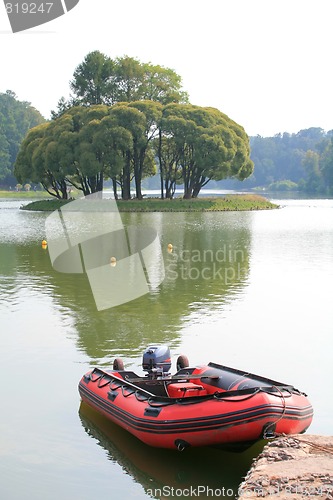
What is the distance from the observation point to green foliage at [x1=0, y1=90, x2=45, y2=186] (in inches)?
4796

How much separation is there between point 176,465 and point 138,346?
5701 millimetres

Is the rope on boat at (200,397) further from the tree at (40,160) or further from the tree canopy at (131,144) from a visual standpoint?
the tree at (40,160)

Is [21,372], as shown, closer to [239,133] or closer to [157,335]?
[157,335]

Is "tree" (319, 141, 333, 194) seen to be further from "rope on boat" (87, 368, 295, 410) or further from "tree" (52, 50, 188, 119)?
"rope on boat" (87, 368, 295, 410)

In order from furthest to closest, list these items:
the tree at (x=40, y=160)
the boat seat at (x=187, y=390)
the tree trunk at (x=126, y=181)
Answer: the tree trunk at (x=126, y=181), the tree at (x=40, y=160), the boat seat at (x=187, y=390)

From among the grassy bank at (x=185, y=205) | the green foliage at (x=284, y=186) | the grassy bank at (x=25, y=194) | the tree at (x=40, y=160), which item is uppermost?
the tree at (x=40, y=160)

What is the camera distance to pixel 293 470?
322 inches

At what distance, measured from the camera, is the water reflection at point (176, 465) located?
9086 mm

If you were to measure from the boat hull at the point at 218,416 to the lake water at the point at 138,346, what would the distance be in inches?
15.2

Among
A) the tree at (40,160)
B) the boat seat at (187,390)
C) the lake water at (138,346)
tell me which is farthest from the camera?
the tree at (40,160)

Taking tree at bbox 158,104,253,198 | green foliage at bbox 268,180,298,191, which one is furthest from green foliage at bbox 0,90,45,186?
green foliage at bbox 268,180,298,191

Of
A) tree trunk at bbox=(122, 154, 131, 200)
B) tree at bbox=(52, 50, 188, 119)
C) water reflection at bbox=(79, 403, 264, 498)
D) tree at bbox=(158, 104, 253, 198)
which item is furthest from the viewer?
tree at bbox=(52, 50, 188, 119)

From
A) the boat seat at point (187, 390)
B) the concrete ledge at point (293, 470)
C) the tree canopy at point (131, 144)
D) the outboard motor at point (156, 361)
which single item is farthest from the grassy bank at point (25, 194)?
the concrete ledge at point (293, 470)

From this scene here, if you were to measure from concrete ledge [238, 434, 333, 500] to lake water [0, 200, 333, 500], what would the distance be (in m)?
0.65
